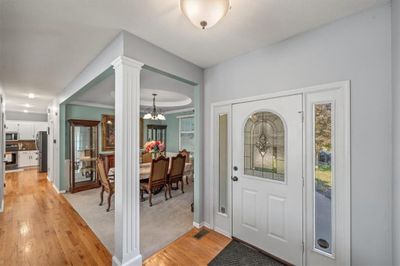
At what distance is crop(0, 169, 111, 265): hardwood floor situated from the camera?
208cm

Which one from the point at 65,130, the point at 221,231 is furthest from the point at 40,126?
the point at 221,231

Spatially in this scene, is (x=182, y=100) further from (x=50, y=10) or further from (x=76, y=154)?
(x=50, y=10)

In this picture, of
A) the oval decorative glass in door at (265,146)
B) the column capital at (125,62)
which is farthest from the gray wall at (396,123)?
the column capital at (125,62)

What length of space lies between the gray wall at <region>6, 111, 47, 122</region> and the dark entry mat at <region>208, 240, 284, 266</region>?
9.24 metres

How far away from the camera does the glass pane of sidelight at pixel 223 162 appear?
8.58 ft

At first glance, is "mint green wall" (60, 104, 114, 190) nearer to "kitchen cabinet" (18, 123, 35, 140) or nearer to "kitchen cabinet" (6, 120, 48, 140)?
"kitchen cabinet" (6, 120, 48, 140)

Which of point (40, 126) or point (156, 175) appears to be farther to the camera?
point (40, 126)

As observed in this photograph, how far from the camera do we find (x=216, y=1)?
107 cm

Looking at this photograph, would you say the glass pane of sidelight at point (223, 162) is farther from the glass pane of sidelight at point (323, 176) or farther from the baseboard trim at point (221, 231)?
the glass pane of sidelight at point (323, 176)

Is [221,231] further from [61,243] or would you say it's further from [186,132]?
[186,132]

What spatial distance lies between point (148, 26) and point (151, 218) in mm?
2935

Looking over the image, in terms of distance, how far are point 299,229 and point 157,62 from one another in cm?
252

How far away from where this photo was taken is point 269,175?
2.15 m

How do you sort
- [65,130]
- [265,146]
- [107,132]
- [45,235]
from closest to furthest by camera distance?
[265,146], [45,235], [65,130], [107,132]
